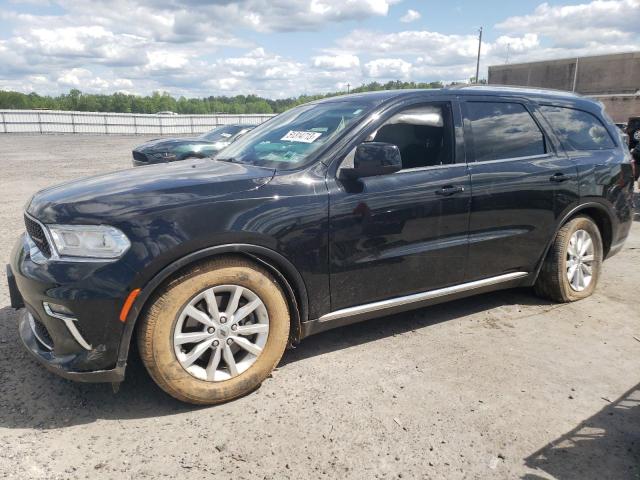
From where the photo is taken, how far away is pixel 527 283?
14.3 feet

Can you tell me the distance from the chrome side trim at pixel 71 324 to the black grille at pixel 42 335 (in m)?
0.22

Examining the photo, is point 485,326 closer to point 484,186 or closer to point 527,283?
point 527,283

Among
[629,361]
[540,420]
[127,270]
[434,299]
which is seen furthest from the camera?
[434,299]

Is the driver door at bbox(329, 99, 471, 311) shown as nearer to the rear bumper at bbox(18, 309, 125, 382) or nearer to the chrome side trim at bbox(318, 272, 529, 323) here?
the chrome side trim at bbox(318, 272, 529, 323)

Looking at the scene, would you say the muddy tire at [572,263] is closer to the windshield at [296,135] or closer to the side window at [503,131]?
the side window at [503,131]

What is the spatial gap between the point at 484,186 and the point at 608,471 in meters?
2.02

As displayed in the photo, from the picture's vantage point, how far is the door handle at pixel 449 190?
3.57 metres

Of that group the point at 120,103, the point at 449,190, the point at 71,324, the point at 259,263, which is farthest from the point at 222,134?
the point at 120,103

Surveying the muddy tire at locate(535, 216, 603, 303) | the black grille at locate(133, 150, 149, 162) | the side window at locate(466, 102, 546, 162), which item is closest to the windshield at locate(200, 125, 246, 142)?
the black grille at locate(133, 150, 149, 162)

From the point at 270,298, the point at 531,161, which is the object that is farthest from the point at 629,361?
the point at 270,298

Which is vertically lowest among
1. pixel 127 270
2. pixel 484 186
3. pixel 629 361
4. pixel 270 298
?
pixel 629 361

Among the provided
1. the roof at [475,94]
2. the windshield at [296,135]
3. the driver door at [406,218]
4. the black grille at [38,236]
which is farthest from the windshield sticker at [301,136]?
the black grille at [38,236]

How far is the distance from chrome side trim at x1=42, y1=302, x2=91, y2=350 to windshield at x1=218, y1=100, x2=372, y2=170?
1503 mm

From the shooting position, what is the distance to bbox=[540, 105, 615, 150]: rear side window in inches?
171
